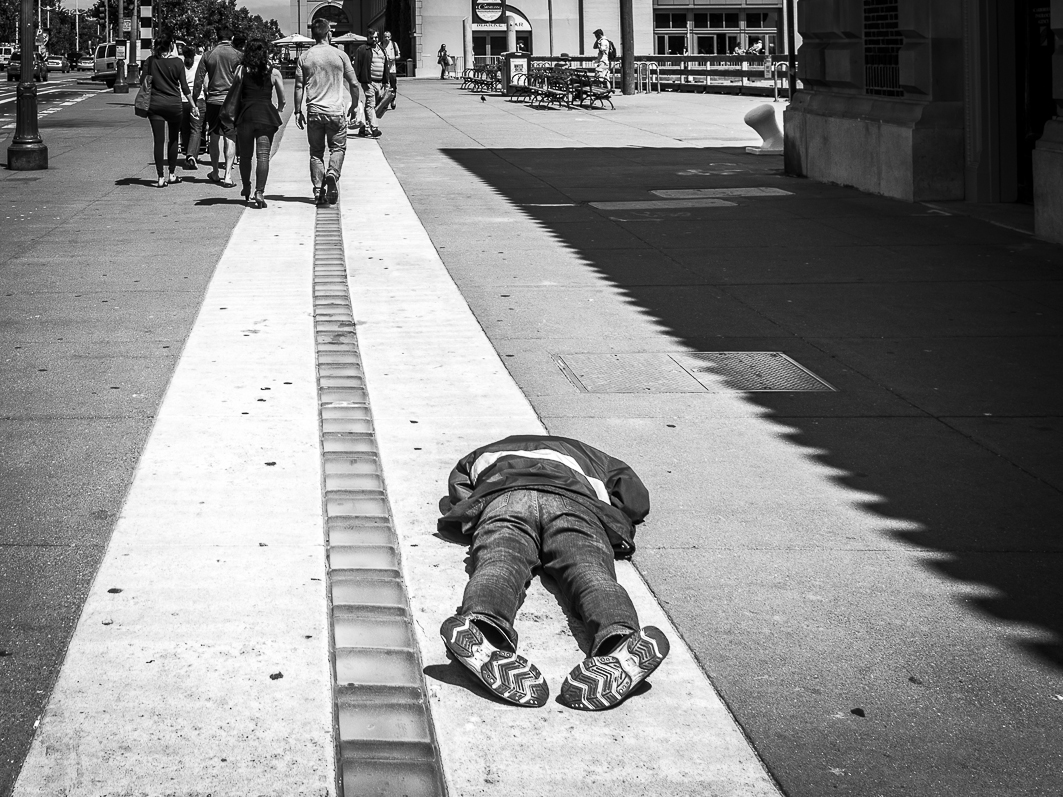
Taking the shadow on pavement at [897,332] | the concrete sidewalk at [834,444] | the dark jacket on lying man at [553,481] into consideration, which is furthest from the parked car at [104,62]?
the dark jacket on lying man at [553,481]

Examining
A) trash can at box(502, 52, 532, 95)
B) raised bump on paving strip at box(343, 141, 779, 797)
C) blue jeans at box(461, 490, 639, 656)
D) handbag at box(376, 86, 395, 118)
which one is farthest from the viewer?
trash can at box(502, 52, 532, 95)

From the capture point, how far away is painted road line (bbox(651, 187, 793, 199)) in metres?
16.0

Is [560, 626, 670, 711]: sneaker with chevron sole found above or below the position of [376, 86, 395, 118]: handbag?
below

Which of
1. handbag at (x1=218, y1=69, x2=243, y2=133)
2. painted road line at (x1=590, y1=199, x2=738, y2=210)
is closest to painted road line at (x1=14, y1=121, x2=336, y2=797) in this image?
handbag at (x1=218, y1=69, x2=243, y2=133)

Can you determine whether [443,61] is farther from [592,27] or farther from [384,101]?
[384,101]

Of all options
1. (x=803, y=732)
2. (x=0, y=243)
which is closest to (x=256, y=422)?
(x=803, y=732)

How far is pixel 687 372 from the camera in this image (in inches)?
309

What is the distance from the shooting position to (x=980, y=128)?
1457 centimetres

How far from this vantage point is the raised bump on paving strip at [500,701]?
11.4 ft

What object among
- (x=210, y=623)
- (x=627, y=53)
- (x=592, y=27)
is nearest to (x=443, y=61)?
(x=592, y=27)

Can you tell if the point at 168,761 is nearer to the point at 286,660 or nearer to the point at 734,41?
the point at 286,660

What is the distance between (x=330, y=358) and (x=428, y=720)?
4516 mm

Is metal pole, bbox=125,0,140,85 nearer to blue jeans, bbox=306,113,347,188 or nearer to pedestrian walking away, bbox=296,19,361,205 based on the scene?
blue jeans, bbox=306,113,347,188

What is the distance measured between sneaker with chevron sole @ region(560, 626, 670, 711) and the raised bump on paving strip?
1.6 inches
